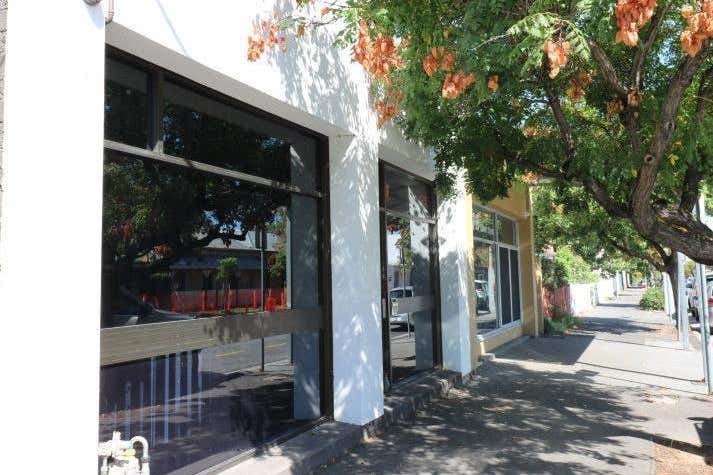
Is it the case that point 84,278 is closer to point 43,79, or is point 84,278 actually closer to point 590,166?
point 43,79

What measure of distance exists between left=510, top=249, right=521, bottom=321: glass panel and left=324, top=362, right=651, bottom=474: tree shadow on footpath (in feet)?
21.7

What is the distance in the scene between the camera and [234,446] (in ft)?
16.6

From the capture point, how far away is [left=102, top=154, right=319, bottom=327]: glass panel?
157 inches

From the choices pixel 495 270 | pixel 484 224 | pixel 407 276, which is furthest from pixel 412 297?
pixel 495 270

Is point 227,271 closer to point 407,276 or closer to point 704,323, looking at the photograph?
point 407,276

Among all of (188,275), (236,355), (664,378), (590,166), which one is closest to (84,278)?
(188,275)

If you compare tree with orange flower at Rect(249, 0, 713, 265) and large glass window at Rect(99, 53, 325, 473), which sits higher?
tree with orange flower at Rect(249, 0, 713, 265)

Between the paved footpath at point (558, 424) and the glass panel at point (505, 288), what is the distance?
8.92 ft

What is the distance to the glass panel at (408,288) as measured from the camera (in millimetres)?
7945

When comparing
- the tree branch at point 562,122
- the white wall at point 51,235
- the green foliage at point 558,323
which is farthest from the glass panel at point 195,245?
the green foliage at point 558,323

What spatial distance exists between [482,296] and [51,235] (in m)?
10.8

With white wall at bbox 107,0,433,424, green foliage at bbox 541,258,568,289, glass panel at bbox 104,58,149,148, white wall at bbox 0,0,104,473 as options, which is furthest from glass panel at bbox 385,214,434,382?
green foliage at bbox 541,258,568,289

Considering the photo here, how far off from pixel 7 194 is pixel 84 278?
1.97ft

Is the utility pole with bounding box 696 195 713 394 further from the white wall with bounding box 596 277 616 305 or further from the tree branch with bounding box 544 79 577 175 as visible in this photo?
the white wall with bounding box 596 277 616 305
